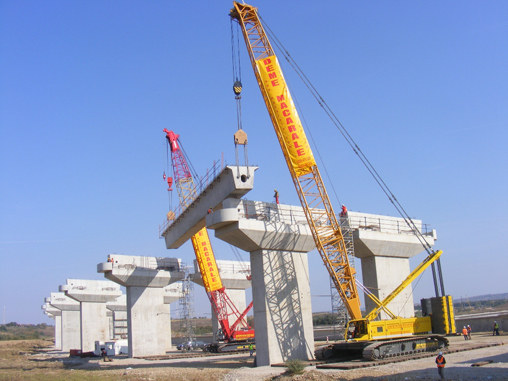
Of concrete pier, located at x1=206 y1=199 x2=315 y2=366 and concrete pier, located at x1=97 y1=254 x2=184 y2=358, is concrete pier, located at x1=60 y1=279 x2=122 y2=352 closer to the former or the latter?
concrete pier, located at x1=97 y1=254 x2=184 y2=358

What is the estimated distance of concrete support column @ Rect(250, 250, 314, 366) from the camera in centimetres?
2800

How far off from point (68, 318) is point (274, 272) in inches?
2154

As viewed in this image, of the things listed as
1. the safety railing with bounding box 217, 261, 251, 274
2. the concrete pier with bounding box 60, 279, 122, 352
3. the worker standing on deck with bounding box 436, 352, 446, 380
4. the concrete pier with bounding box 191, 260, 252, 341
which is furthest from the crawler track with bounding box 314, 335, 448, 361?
the concrete pier with bounding box 60, 279, 122, 352

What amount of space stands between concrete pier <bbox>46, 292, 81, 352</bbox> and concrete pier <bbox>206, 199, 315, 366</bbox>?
51396 mm

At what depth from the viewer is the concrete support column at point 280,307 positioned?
2800cm

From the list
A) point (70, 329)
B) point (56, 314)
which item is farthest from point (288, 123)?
point (56, 314)

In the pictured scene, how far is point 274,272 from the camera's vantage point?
29.0 m

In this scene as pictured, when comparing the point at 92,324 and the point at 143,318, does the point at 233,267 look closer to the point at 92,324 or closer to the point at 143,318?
the point at 143,318

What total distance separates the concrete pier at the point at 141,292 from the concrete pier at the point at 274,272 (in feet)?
63.9

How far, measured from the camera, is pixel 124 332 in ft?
281

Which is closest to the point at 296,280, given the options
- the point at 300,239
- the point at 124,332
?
the point at 300,239

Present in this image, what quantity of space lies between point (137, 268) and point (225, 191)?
66.1 feet

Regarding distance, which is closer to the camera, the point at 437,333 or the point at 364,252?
the point at 437,333

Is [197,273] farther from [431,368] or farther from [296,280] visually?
[431,368]
